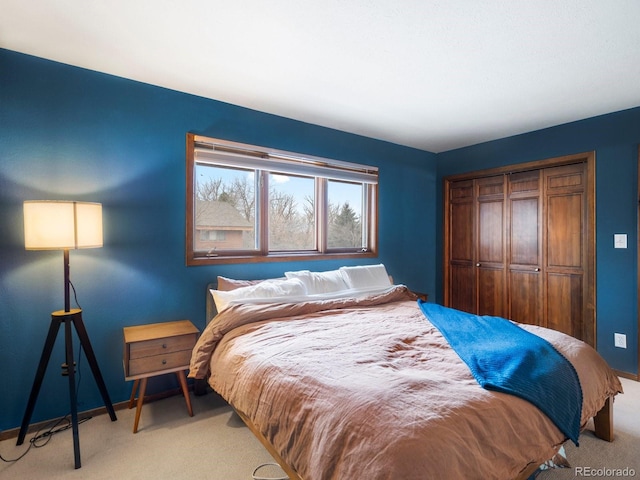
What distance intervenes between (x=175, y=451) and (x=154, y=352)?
0.60 meters

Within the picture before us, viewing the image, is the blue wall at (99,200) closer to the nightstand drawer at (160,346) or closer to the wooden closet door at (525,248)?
the nightstand drawer at (160,346)

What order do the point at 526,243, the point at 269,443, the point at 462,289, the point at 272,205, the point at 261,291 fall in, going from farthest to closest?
the point at 462,289 → the point at 526,243 → the point at 272,205 → the point at 261,291 → the point at 269,443

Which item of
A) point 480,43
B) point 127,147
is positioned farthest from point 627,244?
point 127,147

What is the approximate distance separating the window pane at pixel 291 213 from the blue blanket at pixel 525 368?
182 cm

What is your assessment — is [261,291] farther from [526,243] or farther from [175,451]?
[526,243]

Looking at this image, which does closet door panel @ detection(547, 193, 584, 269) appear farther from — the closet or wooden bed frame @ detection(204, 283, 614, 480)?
wooden bed frame @ detection(204, 283, 614, 480)

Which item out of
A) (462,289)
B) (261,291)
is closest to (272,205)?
(261,291)

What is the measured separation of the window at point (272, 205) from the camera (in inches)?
113

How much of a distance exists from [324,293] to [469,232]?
240 centimetres

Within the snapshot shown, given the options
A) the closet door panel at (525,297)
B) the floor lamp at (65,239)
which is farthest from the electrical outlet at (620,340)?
the floor lamp at (65,239)

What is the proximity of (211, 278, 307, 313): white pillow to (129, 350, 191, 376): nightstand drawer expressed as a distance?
0.38m

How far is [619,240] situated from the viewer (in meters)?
3.08

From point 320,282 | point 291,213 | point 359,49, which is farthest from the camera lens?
point 291,213

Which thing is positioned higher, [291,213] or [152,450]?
[291,213]
